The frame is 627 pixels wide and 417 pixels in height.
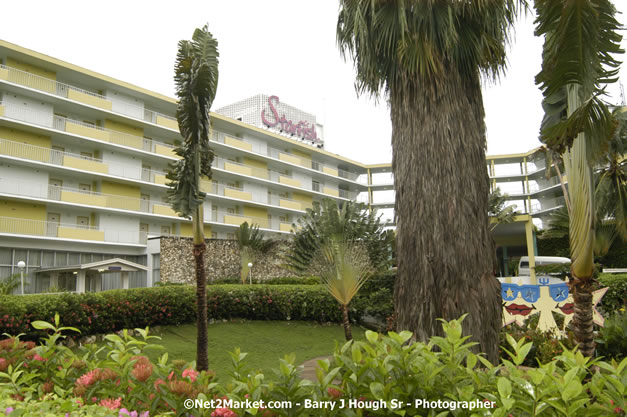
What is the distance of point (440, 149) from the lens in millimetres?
5465

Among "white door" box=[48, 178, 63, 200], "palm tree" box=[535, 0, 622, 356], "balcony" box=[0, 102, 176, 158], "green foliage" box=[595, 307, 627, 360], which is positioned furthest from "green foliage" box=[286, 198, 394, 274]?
"balcony" box=[0, 102, 176, 158]

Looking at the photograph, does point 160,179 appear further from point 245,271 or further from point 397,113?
point 397,113

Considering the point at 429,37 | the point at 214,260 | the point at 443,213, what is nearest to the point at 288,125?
the point at 214,260

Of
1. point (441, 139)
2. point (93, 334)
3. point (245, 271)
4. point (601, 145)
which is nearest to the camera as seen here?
point (601, 145)

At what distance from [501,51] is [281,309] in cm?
1256

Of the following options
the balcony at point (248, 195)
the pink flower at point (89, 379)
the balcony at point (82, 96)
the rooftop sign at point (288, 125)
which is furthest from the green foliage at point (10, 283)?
the rooftop sign at point (288, 125)

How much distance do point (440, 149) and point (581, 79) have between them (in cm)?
188

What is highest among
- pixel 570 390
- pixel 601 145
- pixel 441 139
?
pixel 441 139

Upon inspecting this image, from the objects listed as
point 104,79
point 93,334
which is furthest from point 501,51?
point 104,79

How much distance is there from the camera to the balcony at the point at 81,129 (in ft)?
83.0

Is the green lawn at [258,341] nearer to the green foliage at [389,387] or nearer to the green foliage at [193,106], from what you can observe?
the green foliage at [193,106]

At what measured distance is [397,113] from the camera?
5.94 m

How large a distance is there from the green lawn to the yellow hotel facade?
32.5 ft

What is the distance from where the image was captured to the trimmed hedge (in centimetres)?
995
